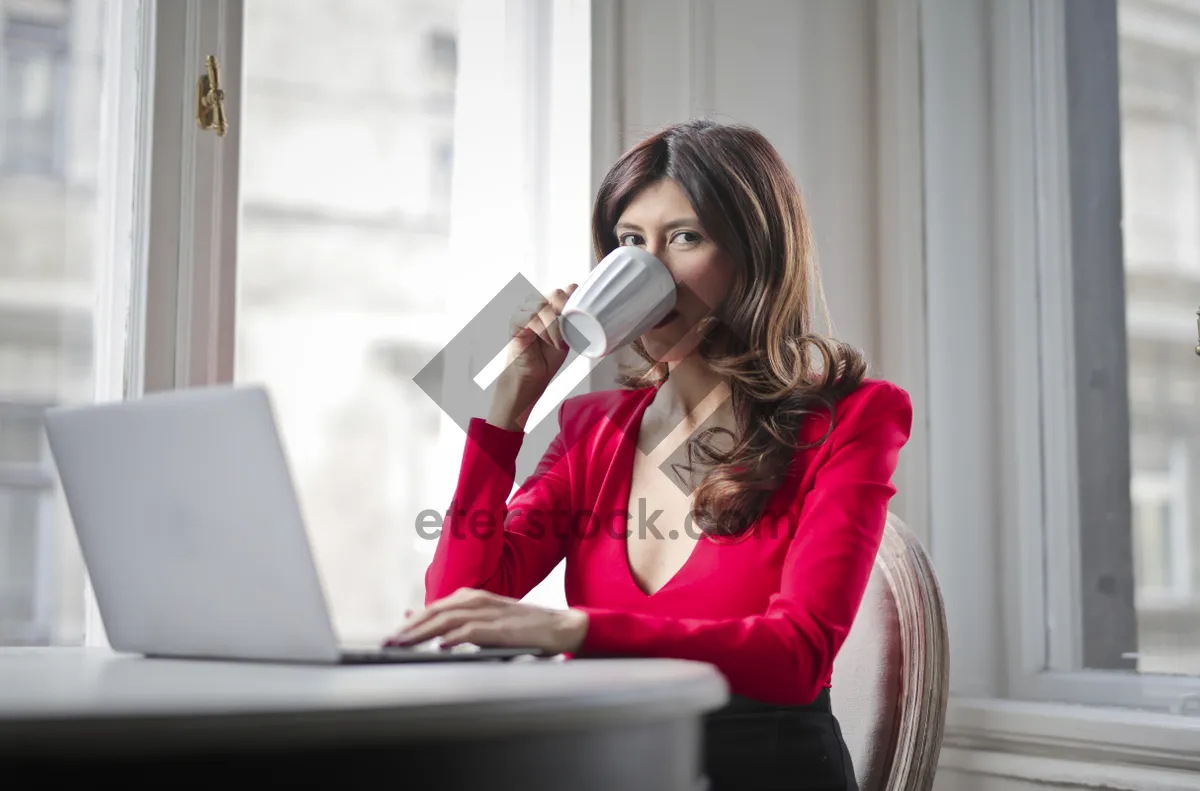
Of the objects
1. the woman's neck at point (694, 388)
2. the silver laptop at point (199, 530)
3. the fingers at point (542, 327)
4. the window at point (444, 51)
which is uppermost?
the window at point (444, 51)

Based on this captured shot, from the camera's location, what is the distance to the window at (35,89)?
5.64 feet

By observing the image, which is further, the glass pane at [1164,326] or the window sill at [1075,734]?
the glass pane at [1164,326]

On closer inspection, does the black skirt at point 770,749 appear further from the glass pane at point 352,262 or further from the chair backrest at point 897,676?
the glass pane at point 352,262

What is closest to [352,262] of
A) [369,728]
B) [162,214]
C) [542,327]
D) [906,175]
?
[162,214]

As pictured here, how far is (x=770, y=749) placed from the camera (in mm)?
1271

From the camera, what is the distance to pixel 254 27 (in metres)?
1.91

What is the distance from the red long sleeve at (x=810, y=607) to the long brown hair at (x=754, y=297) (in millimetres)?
96

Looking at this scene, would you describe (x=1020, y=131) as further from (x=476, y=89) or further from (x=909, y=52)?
(x=476, y=89)

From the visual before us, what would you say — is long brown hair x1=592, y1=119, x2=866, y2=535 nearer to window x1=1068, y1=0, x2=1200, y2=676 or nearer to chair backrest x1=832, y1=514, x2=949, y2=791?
chair backrest x1=832, y1=514, x2=949, y2=791

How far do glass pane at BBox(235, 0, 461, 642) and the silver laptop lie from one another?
0.91 metres

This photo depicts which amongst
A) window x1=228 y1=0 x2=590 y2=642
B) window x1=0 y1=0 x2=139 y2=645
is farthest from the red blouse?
window x1=0 y1=0 x2=139 y2=645

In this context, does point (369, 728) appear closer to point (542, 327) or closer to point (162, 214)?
point (542, 327)

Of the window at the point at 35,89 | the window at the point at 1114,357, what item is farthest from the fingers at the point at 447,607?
the window at the point at 1114,357

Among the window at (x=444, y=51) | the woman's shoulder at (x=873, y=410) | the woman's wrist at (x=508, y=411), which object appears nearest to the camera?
the woman's shoulder at (x=873, y=410)
